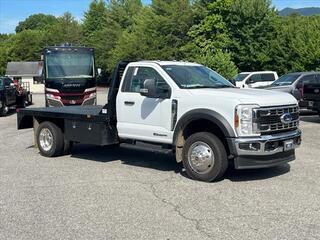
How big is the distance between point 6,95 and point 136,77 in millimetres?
15929

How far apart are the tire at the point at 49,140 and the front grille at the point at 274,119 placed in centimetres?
479

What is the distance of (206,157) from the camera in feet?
27.7

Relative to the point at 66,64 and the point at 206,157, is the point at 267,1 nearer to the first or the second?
the point at 66,64

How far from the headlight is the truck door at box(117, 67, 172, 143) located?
137 cm

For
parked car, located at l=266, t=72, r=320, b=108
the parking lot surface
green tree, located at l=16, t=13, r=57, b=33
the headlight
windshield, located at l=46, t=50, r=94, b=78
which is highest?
green tree, located at l=16, t=13, r=57, b=33

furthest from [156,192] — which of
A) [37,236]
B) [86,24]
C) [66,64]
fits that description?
[86,24]

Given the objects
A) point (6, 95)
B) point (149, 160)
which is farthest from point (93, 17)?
point (149, 160)

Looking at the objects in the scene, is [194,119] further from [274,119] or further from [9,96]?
[9,96]

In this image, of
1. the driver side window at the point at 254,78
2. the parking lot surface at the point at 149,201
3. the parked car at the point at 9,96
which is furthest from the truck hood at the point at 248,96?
the driver side window at the point at 254,78

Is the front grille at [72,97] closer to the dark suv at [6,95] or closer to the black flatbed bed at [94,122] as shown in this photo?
the dark suv at [6,95]

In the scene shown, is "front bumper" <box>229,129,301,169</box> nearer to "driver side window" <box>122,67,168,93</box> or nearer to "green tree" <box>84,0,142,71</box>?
"driver side window" <box>122,67,168,93</box>

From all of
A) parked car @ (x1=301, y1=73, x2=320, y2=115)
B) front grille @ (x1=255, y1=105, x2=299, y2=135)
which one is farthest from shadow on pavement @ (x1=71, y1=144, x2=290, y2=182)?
parked car @ (x1=301, y1=73, x2=320, y2=115)

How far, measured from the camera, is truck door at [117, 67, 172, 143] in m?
9.10

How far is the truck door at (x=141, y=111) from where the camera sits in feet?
29.9
